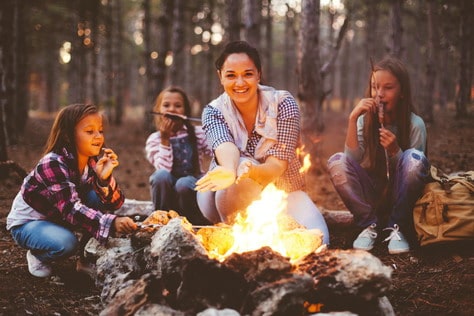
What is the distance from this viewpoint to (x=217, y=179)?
3344mm

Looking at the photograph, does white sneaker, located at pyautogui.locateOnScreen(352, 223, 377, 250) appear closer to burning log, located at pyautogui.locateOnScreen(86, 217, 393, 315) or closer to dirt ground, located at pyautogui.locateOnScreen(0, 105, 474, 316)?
dirt ground, located at pyautogui.locateOnScreen(0, 105, 474, 316)

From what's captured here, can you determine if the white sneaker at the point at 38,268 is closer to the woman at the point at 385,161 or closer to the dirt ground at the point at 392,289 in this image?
the dirt ground at the point at 392,289

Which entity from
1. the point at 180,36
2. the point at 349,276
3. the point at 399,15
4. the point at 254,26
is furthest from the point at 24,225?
the point at 399,15

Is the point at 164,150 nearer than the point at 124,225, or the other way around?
the point at 124,225

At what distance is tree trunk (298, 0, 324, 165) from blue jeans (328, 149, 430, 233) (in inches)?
111

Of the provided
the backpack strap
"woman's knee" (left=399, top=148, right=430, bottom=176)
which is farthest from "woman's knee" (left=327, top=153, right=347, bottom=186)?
the backpack strap

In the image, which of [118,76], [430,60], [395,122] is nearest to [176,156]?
[395,122]

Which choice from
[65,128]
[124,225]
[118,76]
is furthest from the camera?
[118,76]

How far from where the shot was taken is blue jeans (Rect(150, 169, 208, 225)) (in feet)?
15.3

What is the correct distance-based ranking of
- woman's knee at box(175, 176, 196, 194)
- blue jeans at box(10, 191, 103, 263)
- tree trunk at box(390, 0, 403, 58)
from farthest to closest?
tree trunk at box(390, 0, 403, 58) → woman's knee at box(175, 176, 196, 194) → blue jeans at box(10, 191, 103, 263)

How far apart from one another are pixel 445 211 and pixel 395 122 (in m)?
1.03

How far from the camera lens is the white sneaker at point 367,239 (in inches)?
162

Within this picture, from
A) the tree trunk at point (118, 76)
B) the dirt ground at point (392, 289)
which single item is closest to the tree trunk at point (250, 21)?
the dirt ground at point (392, 289)

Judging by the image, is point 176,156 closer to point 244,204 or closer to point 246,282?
point 244,204
